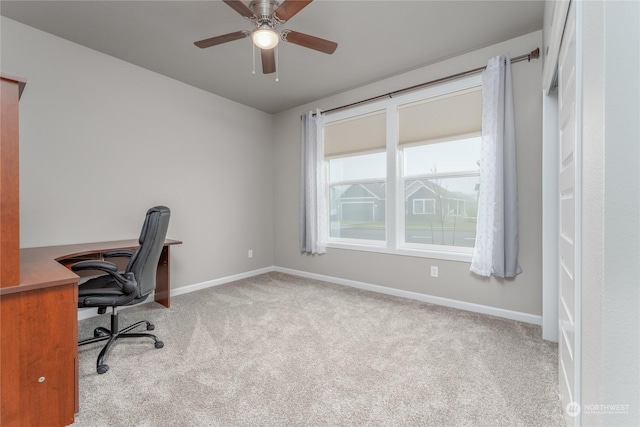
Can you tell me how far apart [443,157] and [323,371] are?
254cm

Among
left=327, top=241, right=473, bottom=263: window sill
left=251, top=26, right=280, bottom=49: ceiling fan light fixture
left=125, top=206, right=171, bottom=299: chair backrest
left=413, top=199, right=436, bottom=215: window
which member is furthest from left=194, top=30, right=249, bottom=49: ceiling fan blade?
left=327, top=241, right=473, bottom=263: window sill

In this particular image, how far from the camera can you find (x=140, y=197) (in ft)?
10.5

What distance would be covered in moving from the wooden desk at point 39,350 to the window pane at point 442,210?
123 inches

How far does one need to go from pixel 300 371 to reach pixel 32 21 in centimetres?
361

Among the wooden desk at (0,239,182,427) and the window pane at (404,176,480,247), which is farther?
the window pane at (404,176,480,247)

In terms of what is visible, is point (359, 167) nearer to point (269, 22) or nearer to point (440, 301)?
point (440, 301)

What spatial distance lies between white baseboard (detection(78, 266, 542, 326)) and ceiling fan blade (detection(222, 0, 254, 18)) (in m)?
3.02

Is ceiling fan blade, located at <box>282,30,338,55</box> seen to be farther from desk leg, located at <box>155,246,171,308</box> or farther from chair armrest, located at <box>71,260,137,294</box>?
desk leg, located at <box>155,246,171,308</box>

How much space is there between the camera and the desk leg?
9.89 ft

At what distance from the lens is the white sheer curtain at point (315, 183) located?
407 centimetres

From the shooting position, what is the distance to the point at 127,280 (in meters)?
1.99

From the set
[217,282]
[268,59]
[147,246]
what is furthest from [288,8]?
[217,282]

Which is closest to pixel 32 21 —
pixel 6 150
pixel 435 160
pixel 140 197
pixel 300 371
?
pixel 140 197

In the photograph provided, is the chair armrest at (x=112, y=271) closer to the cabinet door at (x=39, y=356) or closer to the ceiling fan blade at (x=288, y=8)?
the cabinet door at (x=39, y=356)
